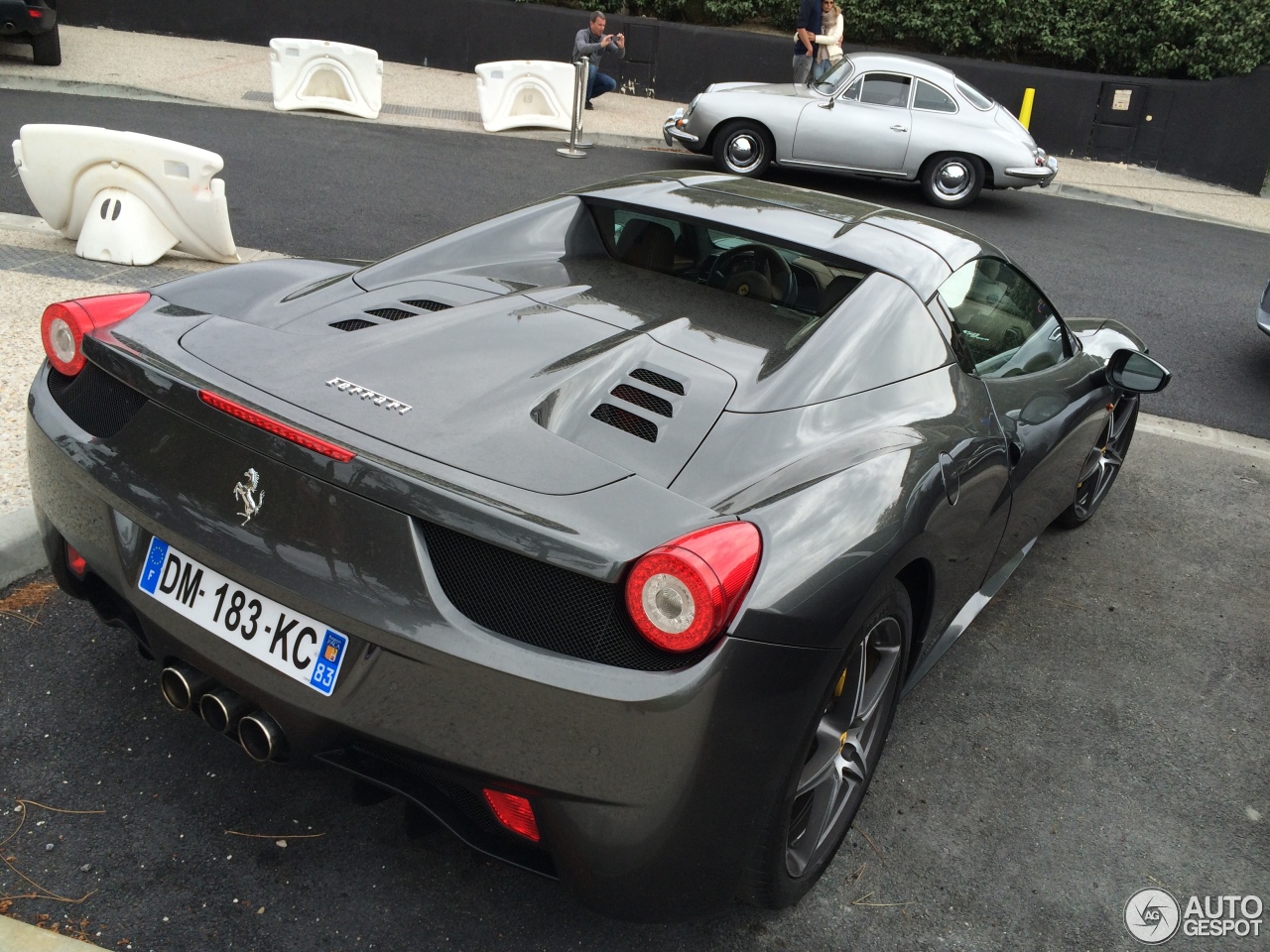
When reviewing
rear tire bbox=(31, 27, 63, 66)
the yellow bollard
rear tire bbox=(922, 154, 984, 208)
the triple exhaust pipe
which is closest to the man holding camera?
rear tire bbox=(922, 154, 984, 208)

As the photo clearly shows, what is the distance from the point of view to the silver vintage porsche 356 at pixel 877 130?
1127 centimetres

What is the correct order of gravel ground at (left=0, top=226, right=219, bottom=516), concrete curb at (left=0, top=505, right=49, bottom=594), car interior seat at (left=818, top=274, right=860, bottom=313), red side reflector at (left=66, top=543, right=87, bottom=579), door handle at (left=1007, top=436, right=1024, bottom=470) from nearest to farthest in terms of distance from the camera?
red side reflector at (left=66, top=543, right=87, bottom=579) < car interior seat at (left=818, top=274, right=860, bottom=313) < door handle at (left=1007, top=436, right=1024, bottom=470) < concrete curb at (left=0, top=505, right=49, bottom=594) < gravel ground at (left=0, top=226, right=219, bottom=516)

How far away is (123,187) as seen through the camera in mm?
6328

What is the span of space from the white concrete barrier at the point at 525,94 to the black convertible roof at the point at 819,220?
385 inches

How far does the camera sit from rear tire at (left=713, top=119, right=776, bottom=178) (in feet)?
37.5

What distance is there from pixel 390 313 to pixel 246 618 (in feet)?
3.09

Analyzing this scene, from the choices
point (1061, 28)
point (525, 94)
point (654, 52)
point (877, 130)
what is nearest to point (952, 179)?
point (877, 130)

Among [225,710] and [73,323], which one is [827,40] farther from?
[225,710]

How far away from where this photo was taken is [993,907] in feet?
8.48

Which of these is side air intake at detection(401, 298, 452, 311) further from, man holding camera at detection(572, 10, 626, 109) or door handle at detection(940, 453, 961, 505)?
man holding camera at detection(572, 10, 626, 109)

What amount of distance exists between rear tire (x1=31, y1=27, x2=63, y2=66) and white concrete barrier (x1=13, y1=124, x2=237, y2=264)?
7.61m

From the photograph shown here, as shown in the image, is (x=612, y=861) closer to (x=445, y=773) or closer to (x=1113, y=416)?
(x=445, y=773)

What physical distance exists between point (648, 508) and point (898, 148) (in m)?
10.3
